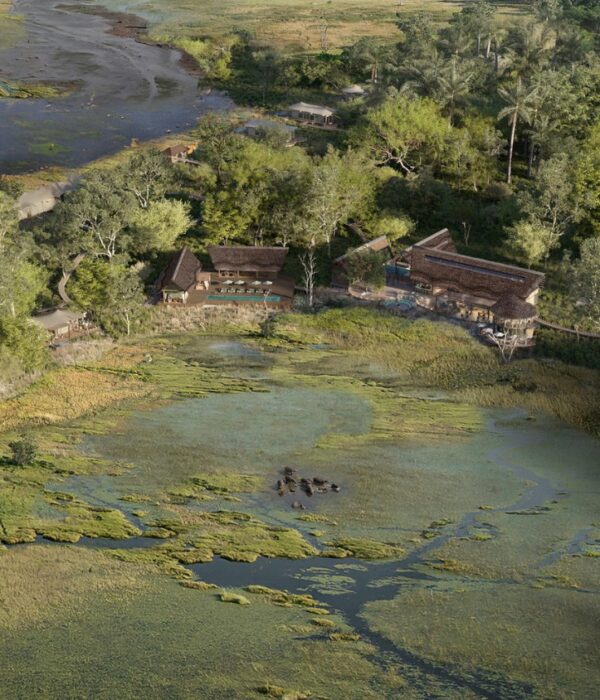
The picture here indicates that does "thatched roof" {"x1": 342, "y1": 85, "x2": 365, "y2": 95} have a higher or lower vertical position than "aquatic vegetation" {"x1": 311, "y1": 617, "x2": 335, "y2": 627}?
higher

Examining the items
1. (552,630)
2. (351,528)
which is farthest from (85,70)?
(552,630)

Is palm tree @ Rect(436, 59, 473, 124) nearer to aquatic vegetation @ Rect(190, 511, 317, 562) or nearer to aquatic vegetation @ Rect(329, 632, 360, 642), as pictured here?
aquatic vegetation @ Rect(190, 511, 317, 562)

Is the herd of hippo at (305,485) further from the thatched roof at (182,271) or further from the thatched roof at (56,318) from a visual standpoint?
the thatched roof at (182,271)

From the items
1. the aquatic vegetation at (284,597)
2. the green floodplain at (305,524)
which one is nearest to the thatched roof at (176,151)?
the green floodplain at (305,524)

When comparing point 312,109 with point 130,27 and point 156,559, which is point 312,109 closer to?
point 130,27

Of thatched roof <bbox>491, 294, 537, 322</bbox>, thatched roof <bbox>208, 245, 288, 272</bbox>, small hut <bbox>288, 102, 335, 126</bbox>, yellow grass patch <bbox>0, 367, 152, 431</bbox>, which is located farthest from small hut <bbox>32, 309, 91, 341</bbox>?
small hut <bbox>288, 102, 335, 126</bbox>
